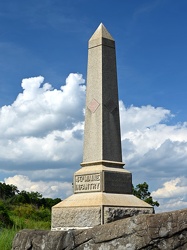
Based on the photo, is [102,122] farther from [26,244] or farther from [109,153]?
[26,244]

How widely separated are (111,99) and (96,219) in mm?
2690

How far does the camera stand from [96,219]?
9.38m

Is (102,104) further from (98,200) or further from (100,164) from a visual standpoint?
(98,200)

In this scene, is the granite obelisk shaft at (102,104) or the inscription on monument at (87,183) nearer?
the inscription on monument at (87,183)

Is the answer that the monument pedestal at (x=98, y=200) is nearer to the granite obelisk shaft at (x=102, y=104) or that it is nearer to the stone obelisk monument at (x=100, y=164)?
the stone obelisk monument at (x=100, y=164)

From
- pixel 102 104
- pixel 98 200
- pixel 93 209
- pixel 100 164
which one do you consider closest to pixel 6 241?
pixel 93 209

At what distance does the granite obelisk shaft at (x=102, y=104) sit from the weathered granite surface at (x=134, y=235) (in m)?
2.85

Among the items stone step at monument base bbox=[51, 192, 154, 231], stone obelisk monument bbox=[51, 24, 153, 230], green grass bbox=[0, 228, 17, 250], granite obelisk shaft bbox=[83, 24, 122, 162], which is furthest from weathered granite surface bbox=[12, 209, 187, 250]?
granite obelisk shaft bbox=[83, 24, 122, 162]

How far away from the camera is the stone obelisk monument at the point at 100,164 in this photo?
9.62 metres

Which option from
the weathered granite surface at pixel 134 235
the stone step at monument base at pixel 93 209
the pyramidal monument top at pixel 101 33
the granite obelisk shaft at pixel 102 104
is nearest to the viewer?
the weathered granite surface at pixel 134 235

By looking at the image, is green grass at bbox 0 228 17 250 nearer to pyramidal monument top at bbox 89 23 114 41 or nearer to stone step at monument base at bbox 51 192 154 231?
stone step at monument base at bbox 51 192 154 231

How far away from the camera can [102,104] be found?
34.0 feet

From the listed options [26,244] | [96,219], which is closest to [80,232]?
[26,244]

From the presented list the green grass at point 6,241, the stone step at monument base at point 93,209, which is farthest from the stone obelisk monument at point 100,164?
the green grass at point 6,241
